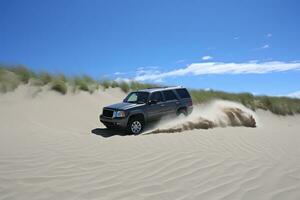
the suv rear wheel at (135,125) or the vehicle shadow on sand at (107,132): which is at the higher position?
the suv rear wheel at (135,125)

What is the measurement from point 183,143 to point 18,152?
140 inches

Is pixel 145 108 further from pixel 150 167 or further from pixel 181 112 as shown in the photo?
pixel 150 167

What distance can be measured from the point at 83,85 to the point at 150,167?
13.8 metres

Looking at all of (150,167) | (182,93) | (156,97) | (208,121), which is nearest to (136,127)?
(156,97)

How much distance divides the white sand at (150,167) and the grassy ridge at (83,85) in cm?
795

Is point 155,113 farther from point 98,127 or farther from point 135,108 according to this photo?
point 98,127

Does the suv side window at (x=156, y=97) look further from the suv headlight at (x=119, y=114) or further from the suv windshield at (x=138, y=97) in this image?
the suv headlight at (x=119, y=114)

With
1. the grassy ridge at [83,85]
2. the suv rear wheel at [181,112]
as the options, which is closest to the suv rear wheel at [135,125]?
the suv rear wheel at [181,112]

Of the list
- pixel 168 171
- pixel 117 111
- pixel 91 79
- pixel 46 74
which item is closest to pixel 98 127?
pixel 117 111

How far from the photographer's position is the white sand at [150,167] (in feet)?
15.4

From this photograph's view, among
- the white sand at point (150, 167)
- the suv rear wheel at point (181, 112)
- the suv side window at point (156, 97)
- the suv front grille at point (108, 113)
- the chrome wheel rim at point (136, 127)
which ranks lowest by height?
the white sand at point (150, 167)

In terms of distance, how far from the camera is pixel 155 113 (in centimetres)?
1279

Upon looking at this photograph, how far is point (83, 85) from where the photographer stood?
19.0 m

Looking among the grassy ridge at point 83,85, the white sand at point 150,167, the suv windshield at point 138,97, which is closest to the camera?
the white sand at point 150,167
